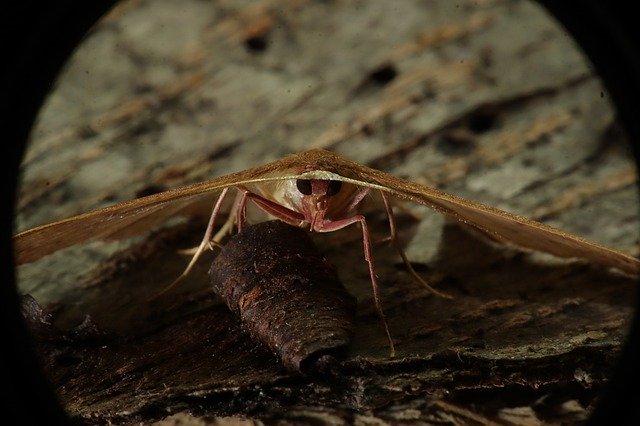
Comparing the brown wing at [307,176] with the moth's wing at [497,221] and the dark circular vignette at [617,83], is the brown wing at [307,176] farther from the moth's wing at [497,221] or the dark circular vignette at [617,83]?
the dark circular vignette at [617,83]

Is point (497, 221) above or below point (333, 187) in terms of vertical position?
below

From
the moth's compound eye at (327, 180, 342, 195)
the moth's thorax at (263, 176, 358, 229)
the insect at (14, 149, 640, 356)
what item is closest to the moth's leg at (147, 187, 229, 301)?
the insect at (14, 149, 640, 356)

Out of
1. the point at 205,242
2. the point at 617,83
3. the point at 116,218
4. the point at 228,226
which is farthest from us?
the point at 228,226

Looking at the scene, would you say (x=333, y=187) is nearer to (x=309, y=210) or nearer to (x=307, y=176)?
(x=309, y=210)

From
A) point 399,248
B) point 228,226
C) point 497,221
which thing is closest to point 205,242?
point 228,226

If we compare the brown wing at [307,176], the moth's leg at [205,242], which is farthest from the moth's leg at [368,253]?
the moth's leg at [205,242]

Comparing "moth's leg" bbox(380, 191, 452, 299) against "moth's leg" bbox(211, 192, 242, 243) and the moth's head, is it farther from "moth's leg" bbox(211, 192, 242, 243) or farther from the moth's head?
"moth's leg" bbox(211, 192, 242, 243)

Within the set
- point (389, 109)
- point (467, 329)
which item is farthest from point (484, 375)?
point (389, 109)
